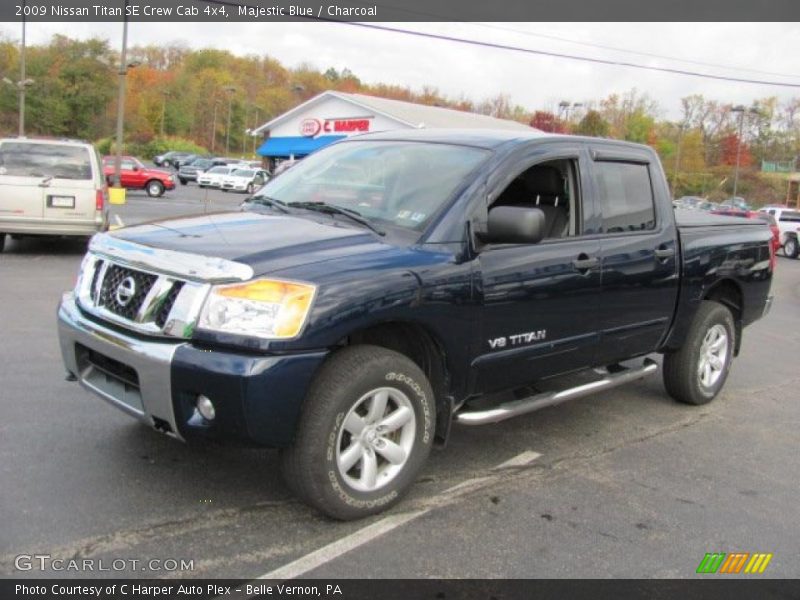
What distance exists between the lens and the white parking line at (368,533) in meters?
3.11

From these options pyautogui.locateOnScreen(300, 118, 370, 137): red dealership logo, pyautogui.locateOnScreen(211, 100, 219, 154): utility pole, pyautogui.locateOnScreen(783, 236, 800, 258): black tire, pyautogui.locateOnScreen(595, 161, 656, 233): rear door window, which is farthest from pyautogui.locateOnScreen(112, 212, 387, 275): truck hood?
pyautogui.locateOnScreen(211, 100, 219, 154): utility pole

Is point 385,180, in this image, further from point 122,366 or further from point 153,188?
point 153,188

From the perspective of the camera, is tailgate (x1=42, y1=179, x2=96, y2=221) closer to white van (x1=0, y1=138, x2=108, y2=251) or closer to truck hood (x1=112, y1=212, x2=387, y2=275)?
white van (x1=0, y1=138, x2=108, y2=251)

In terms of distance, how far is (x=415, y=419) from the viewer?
146 inches

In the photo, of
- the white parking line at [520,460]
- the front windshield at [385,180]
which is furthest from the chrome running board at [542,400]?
the front windshield at [385,180]

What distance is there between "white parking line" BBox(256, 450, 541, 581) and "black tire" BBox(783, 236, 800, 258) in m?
26.0

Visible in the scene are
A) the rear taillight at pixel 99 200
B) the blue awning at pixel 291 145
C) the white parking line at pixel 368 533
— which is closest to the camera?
the white parking line at pixel 368 533

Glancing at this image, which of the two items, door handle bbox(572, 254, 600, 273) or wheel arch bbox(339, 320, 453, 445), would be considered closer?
wheel arch bbox(339, 320, 453, 445)

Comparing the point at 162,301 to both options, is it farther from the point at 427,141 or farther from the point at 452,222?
the point at 427,141

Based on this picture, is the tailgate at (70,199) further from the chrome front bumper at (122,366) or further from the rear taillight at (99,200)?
the chrome front bumper at (122,366)

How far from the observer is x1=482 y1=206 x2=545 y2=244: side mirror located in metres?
3.79

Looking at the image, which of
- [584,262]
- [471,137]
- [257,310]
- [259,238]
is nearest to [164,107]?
[471,137]

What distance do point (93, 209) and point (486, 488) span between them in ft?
29.9

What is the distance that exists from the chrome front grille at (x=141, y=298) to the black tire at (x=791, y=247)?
27676mm
